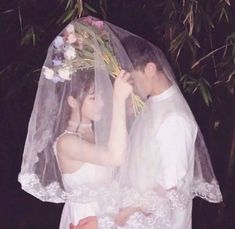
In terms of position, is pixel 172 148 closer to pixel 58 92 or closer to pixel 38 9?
pixel 58 92

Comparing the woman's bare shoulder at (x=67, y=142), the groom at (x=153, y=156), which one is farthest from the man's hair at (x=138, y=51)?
the woman's bare shoulder at (x=67, y=142)

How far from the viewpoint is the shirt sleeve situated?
2137 millimetres

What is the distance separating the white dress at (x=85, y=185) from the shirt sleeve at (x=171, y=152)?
0.17m

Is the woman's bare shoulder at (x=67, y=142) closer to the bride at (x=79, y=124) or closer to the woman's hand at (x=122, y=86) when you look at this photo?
the bride at (x=79, y=124)

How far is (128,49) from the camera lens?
215 centimetres

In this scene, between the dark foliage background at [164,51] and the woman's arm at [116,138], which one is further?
the dark foliage background at [164,51]

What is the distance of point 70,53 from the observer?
2105mm

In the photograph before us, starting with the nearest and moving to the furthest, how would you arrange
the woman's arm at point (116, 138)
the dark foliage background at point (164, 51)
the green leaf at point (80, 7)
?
the woman's arm at point (116, 138), the green leaf at point (80, 7), the dark foliage background at point (164, 51)

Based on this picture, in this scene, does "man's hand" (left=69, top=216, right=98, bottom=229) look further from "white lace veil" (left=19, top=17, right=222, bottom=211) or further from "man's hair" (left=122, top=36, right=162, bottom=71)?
"man's hair" (left=122, top=36, right=162, bottom=71)

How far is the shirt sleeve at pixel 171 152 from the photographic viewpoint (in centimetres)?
214

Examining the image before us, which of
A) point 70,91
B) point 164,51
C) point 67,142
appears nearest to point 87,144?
point 67,142

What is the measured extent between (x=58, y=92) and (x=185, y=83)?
565 mm

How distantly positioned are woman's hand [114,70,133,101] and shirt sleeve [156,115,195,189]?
17 cm

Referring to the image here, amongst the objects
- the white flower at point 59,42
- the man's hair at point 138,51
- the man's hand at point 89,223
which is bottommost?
the man's hand at point 89,223
